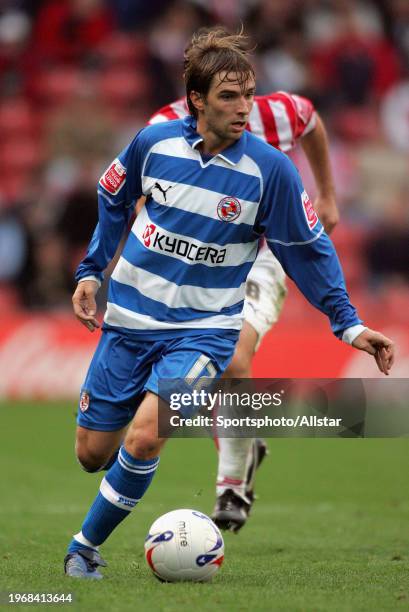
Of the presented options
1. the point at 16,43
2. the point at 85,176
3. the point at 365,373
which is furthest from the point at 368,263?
the point at 16,43

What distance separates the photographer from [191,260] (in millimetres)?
4992

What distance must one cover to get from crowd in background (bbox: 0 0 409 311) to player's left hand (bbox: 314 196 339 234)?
9108 mm

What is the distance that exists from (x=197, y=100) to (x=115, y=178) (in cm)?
51

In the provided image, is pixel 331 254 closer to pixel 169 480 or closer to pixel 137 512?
pixel 137 512

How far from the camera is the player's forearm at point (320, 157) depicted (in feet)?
23.0

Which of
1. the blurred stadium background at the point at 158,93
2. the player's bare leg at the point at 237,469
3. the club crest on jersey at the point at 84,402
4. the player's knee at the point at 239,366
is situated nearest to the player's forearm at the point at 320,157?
the player's bare leg at the point at 237,469

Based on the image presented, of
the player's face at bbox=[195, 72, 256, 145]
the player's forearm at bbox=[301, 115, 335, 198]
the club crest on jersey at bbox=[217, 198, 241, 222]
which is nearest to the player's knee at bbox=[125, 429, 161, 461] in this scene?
the club crest on jersey at bbox=[217, 198, 241, 222]

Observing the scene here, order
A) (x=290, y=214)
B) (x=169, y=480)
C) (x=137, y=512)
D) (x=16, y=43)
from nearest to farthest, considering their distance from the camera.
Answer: (x=290, y=214) < (x=137, y=512) < (x=169, y=480) < (x=16, y=43)

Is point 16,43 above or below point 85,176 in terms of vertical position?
above

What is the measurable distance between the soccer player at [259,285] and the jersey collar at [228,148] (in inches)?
49.9

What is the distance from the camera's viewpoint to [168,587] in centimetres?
468

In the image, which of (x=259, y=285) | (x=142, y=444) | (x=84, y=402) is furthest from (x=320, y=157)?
(x=142, y=444)

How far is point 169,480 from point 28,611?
193 inches

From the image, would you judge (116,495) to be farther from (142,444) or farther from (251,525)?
(251,525)
